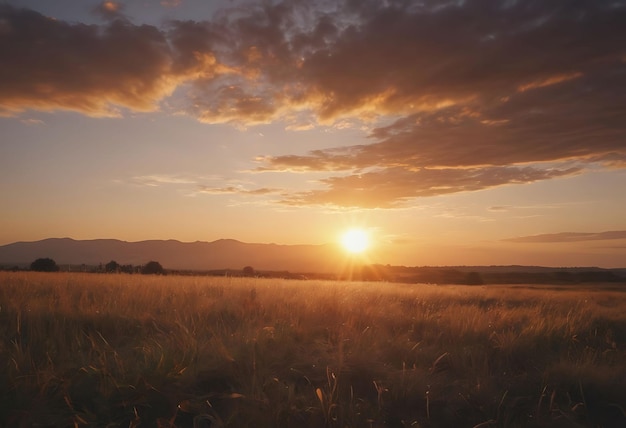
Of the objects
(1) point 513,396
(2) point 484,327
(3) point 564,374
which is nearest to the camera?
(1) point 513,396

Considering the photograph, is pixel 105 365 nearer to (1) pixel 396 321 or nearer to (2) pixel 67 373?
(2) pixel 67 373

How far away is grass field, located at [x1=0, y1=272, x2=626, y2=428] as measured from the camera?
3.98 metres

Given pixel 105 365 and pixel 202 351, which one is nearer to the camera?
pixel 105 365

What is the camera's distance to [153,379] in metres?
4.29

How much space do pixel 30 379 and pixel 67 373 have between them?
0.33 metres

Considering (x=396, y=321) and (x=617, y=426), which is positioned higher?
(x=396, y=321)

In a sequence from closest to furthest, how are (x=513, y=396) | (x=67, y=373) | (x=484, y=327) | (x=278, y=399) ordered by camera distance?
(x=278, y=399), (x=67, y=373), (x=513, y=396), (x=484, y=327)

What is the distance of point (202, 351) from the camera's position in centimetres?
523

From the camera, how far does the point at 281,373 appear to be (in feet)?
16.3

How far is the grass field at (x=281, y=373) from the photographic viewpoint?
3979 millimetres

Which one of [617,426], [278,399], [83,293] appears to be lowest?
[617,426]

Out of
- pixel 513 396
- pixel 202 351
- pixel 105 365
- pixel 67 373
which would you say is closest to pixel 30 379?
pixel 67 373

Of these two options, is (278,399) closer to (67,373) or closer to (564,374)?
(67,373)

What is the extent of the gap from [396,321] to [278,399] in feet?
A: 15.7
